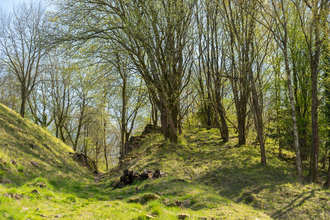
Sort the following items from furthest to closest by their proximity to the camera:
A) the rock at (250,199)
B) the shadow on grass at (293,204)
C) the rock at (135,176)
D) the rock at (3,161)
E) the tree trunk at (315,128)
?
the tree trunk at (315,128) → the rock at (135,176) → the rock at (250,199) → the rock at (3,161) → the shadow on grass at (293,204)

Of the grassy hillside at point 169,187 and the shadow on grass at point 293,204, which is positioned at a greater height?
the grassy hillside at point 169,187

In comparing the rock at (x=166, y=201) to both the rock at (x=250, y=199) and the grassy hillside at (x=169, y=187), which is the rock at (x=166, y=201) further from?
the rock at (x=250, y=199)

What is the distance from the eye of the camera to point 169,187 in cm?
866

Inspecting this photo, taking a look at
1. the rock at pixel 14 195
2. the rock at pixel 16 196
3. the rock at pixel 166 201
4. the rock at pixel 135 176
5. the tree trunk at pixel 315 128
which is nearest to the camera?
the rock at pixel 14 195

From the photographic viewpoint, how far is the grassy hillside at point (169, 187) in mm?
5809

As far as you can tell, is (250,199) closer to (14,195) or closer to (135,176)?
(135,176)

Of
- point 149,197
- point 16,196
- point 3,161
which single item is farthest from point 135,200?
point 3,161

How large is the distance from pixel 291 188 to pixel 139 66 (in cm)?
956

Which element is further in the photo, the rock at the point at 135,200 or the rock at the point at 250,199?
the rock at the point at 250,199

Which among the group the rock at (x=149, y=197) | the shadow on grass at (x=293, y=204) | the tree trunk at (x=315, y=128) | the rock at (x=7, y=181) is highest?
the tree trunk at (x=315, y=128)

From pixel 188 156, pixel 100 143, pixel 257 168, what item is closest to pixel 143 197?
pixel 188 156

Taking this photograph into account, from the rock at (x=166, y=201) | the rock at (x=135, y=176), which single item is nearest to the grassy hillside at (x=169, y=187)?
the rock at (x=166, y=201)

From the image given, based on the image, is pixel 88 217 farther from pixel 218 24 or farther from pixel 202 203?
pixel 218 24

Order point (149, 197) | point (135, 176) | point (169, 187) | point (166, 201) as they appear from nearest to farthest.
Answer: point (166, 201) < point (149, 197) < point (169, 187) < point (135, 176)
